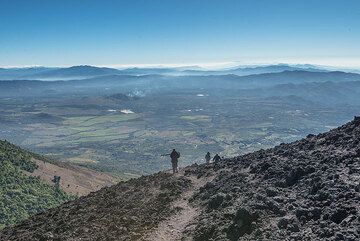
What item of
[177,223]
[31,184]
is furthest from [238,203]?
[31,184]

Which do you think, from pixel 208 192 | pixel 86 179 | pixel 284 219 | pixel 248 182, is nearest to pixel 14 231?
pixel 208 192

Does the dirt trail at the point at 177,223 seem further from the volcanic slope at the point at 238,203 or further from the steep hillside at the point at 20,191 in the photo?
the steep hillside at the point at 20,191

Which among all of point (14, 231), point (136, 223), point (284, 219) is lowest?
point (14, 231)

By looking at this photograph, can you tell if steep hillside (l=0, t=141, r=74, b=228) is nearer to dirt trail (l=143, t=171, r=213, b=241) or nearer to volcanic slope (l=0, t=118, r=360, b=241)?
volcanic slope (l=0, t=118, r=360, b=241)

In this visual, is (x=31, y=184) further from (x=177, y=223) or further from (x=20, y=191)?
(x=177, y=223)

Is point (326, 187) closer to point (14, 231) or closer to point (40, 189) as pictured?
point (14, 231)

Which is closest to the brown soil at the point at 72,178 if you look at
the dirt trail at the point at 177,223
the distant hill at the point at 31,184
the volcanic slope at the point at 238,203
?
the distant hill at the point at 31,184
